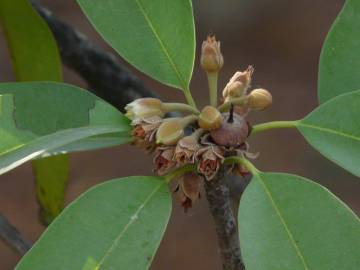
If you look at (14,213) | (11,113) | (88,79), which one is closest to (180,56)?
(11,113)

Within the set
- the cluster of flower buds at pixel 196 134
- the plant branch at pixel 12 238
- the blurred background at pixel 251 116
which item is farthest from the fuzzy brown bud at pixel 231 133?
the blurred background at pixel 251 116

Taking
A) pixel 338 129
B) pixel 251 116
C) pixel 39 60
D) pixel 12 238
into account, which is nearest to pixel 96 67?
pixel 39 60

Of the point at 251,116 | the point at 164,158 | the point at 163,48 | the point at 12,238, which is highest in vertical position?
the point at 163,48

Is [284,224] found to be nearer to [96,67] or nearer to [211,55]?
[211,55]

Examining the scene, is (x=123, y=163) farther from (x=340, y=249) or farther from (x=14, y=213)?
(x=340, y=249)

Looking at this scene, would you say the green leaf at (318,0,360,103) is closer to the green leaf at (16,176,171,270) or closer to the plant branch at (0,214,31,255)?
the green leaf at (16,176,171,270)

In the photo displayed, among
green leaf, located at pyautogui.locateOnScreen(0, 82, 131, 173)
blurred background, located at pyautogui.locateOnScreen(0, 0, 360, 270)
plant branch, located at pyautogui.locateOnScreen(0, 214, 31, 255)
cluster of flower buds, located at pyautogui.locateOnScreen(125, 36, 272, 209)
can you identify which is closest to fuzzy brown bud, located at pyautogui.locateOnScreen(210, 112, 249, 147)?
cluster of flower buds, located at pyautogui.locateOnScreen(125, 36, 272, 209)
